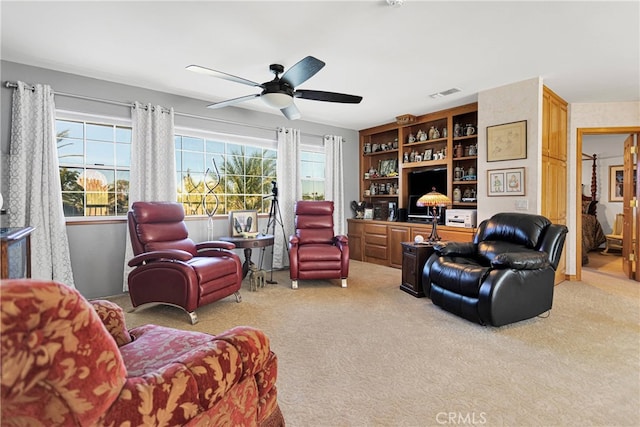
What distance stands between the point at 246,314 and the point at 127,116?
2665mm

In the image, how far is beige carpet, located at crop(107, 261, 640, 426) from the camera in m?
1.67

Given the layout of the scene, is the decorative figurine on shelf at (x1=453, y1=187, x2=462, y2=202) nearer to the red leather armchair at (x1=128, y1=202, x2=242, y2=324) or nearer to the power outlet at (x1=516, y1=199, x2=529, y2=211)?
the power outlet at (x1=516, y1=199, x2=529, y2=211)

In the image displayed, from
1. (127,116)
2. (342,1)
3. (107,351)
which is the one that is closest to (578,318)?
(342,1)

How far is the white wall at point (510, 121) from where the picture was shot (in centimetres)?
357

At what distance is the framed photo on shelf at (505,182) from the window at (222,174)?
309 centimetres

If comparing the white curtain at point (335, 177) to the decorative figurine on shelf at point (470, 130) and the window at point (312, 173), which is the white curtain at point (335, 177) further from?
the decorative figurine on shelf at point (470, 130)

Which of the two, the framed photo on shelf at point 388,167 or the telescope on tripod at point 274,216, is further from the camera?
the framed photo on shelf at point 388,167

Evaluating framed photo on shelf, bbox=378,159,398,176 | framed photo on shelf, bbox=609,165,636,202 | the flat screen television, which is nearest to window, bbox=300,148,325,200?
framed photo on shelf, bbox=378,159,398,176

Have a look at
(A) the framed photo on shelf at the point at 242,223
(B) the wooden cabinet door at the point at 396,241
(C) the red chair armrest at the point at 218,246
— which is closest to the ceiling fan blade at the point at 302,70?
(C) the red chair armrest at the point at 218,246

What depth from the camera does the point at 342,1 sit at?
216 centimetres

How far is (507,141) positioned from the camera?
3795 millimetres

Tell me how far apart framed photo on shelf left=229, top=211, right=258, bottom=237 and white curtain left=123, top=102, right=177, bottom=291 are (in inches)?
30.9

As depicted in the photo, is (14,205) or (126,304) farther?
(126,304)

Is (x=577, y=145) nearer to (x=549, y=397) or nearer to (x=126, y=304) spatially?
(x=549, y=397)
